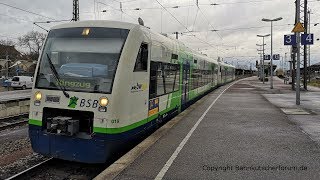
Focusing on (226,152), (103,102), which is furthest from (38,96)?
(226,152)

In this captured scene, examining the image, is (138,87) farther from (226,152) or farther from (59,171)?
(59,171)

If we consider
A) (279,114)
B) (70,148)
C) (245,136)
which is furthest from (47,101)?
(279,114)

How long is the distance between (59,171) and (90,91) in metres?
2.01

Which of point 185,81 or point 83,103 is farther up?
point 185,81

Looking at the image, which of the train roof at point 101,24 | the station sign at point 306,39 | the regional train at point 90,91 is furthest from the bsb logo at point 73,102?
the station sign at point 306,39

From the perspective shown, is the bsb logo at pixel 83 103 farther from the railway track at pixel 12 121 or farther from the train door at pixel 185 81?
the railway track at pixel 12 121

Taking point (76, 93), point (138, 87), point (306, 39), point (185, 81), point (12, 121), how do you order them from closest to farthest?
point (76, 93)
point (138, 87)
point (185, 81)
point (12, 121)
point (306, 39)

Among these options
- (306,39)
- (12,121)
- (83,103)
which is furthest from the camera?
(306,39)

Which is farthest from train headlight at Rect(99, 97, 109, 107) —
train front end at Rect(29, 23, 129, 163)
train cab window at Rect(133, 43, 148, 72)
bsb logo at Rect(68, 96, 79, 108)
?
train cab window at Rect(133, 43, 148, 72)

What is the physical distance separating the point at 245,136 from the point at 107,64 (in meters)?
4.24

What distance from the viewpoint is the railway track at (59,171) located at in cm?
753

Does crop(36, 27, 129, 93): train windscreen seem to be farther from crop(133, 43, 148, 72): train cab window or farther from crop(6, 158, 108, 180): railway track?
crop(6, 158, 108, 180): railway track

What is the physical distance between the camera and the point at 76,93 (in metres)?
7.39

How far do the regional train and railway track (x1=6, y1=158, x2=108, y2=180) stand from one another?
0.47 metres
